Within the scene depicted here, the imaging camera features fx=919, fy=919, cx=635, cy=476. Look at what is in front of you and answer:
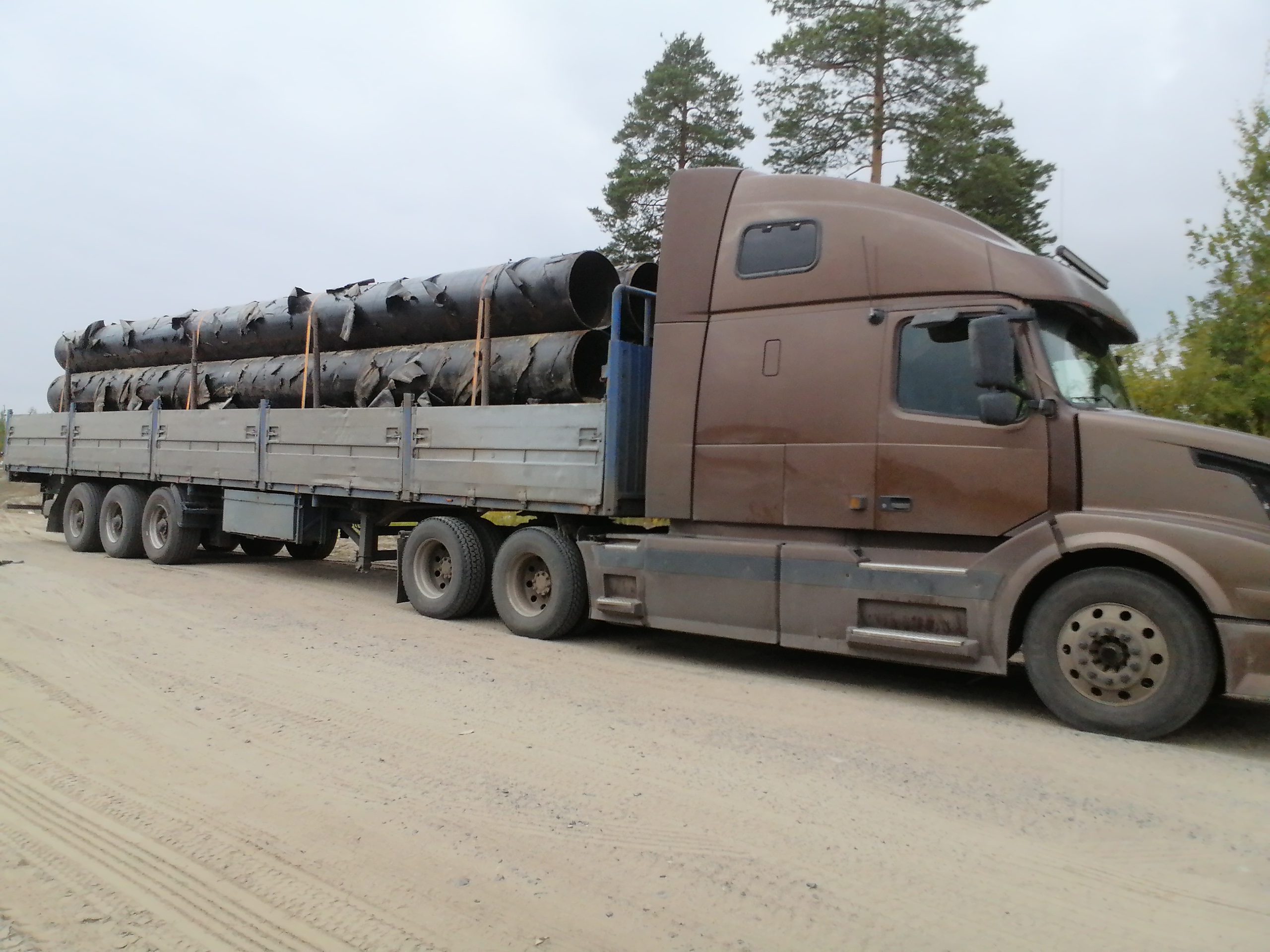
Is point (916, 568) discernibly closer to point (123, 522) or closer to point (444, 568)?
point (444, 568)

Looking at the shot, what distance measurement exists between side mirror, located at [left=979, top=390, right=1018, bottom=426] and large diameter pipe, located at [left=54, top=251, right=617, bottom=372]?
3.96 metres

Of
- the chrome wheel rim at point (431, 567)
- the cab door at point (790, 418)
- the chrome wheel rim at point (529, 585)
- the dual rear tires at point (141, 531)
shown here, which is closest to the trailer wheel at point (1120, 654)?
the cab door at point (790, 418)

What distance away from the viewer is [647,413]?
7.49 m

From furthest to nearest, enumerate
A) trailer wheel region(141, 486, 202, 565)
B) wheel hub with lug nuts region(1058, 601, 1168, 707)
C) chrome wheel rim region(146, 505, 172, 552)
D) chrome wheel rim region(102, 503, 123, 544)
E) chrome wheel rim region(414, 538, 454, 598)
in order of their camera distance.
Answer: chrome wheel rim region(102, 503, 123, 544), chrome wheel rim region(146, 505, 172, 552), trailer wheel region(141, 486, 202, 565), chrome wheel rim region(414, 538, 454, 598), wheel hub with lug nuts region(1058, 601, 1168, 707)

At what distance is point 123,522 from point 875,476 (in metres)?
11.6

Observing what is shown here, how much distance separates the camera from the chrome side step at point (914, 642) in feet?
18.2

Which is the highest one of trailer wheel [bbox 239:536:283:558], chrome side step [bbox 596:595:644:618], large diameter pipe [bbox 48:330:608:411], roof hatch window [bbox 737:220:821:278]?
roof hatch window [bbox 737:220:821:278]

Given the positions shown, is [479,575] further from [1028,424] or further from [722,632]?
[1028,424]

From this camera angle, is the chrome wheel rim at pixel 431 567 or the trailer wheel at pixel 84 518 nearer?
the chrome wheel rim at pixel 431 567

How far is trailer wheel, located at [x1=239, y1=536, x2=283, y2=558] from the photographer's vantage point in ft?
47.2

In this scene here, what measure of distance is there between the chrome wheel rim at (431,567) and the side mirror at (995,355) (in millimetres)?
5336

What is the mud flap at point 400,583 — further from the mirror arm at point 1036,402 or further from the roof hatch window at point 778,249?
the mirror arm at point 1036,402

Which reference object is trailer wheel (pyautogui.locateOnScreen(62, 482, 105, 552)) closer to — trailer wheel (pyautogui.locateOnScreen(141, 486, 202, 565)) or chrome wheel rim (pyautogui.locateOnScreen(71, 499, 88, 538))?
chrome wheel rim (pyautogui.locateOnScreen(71, 499, 88, 538))

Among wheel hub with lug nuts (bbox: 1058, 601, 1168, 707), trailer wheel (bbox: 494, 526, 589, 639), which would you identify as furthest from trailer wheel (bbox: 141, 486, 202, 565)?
wheel hub with lug nuts (bbox: 1058, 601, 1168, 707)
